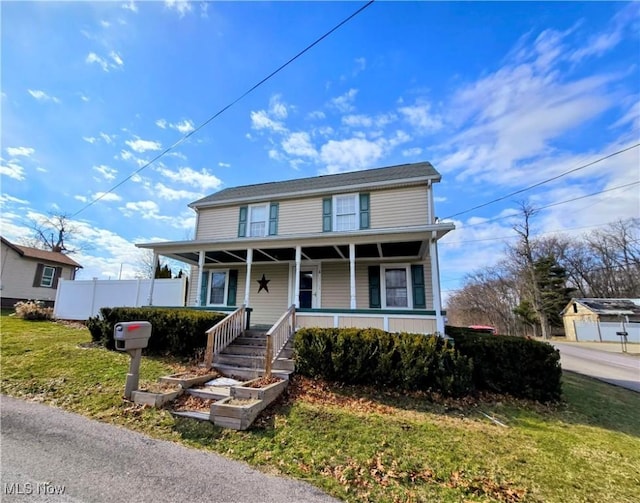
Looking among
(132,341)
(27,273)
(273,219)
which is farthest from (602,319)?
(27,273)

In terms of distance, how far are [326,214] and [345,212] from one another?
2.66 feet

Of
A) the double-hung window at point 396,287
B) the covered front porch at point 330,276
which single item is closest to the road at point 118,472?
the covered front porch at point 330,276

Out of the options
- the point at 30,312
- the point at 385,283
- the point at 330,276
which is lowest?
the point at 30,312

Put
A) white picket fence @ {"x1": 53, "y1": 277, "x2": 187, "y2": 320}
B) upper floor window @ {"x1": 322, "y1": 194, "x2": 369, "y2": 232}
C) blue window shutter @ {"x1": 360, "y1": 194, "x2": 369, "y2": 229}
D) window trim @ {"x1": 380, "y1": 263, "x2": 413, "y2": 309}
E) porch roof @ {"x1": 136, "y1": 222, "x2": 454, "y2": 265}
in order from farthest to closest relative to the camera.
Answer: white picket fence @ {"x1": 53, "y1": 277, "x2": 187, "y2": 320}
upper floor window @ {"x1": 322, "y1": 194, "x2": 369, "y2": 232}
blue window shutter @ {"x1": 360, "y1": 194, "x2": 369, "y2": 229}
window trim @ {"x1": 380, "y1": 263, "x2": 413, "y2": 309}
porch roof @ {"x1": 136, "y1": 222, "x2": 454, "y2": 265}

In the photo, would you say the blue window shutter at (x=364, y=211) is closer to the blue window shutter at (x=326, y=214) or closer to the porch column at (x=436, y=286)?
the blue window shutter at (x=326, y=214)

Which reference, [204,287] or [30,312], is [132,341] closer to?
[204,287]

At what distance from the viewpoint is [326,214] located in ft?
39.4

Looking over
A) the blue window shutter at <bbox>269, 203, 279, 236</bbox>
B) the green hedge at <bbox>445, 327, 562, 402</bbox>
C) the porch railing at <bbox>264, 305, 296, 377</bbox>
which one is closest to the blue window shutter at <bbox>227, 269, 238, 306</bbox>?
the blue window shutter at <bbox>269, 203, 279, 236</bbox>

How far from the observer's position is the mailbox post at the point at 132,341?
15.8 feet

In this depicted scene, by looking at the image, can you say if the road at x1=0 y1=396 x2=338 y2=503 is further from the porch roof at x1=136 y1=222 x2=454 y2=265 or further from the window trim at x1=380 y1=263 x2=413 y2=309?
the window trim at x1=380 y1=263 x2=413 y2=309

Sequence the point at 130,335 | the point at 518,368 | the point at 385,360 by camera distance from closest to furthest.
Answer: the point at 130,335 < the point at 385,360 < the point at 518,368

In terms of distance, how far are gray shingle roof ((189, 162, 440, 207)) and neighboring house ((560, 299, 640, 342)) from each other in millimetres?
24599

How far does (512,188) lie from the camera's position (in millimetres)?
14172

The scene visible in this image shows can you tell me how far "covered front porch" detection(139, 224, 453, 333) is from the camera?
7953 millimetres
